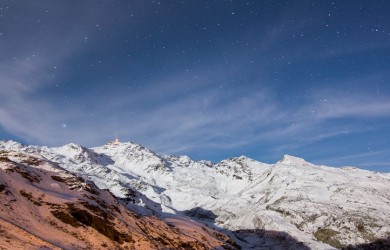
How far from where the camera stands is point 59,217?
216 feet

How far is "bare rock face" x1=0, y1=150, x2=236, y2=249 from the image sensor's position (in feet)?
177

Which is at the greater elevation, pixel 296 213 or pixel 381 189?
pixel 381 189

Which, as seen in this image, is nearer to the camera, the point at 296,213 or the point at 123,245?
the point at 123,245

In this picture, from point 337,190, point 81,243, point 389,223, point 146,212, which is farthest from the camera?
point 337,190

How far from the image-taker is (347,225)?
153 metres

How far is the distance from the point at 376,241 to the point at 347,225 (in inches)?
579

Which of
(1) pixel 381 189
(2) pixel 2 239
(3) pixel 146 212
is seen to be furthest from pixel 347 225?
(2) pixel 2 239

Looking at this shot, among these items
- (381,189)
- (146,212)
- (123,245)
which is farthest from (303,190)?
(123,245)

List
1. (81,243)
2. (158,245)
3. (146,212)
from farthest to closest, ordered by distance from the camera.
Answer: (146,212), (158,245), (81,243)

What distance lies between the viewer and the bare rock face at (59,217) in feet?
177

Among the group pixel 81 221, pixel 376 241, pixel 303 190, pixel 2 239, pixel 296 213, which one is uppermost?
pixel 303 190

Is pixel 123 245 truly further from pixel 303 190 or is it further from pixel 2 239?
pixel 303 190

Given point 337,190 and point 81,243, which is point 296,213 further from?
point 81,243

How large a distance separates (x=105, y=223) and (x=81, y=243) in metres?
13.4
